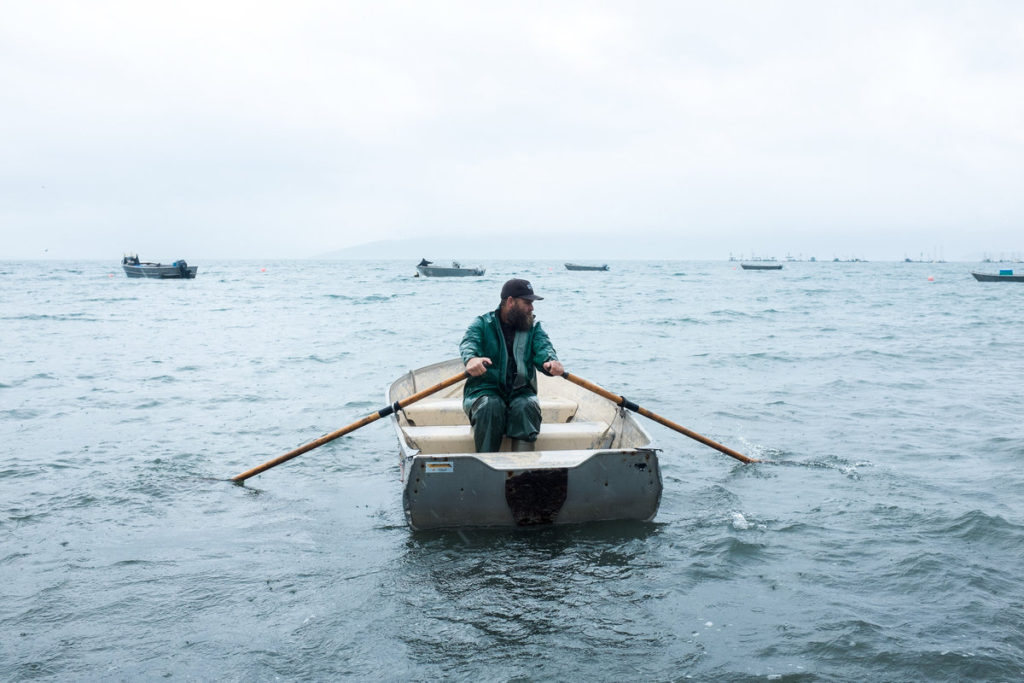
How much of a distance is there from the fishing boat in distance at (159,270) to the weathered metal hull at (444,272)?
20.5 m

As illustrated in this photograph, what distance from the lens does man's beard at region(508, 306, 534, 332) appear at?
6336 mm

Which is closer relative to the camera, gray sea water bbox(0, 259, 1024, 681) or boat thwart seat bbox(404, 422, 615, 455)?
gray sea water bbox(0, 259, 1024, 681)

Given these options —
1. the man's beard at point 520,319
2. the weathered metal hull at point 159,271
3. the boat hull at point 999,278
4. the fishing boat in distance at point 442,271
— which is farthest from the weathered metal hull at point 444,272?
the man's beard at point 520,319

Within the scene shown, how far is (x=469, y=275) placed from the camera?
7588 centimetres

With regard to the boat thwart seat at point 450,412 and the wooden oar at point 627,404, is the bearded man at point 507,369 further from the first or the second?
the boat thwart seat at point 450,412

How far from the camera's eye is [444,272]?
73.8m

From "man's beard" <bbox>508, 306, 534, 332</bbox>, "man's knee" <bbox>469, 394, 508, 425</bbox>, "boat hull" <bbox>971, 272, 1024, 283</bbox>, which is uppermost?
"boat hull" <bbox>971, 272, 1024, 283</bbox>

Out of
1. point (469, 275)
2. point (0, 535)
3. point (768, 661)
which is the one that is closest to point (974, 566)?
point (768, 661)

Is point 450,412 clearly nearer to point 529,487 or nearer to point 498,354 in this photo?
point 498,354

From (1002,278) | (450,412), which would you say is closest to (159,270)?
(450,412)

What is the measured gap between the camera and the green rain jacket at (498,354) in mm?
6418

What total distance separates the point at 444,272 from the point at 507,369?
67.9 m

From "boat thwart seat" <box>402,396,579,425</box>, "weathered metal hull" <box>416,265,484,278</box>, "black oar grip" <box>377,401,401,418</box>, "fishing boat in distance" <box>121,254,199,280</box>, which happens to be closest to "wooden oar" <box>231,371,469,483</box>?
"black oar grip" <box>377,401,401,418</box>

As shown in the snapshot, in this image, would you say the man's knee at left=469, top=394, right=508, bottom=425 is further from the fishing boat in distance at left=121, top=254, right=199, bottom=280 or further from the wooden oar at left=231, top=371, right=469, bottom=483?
the fishing boat in distance at left=121, top=254, right=199, bottom=280
